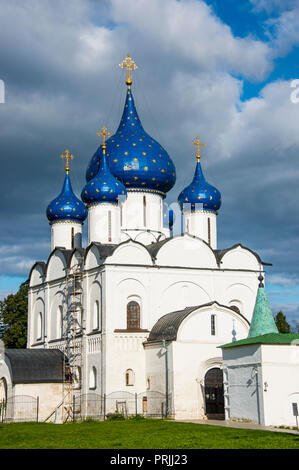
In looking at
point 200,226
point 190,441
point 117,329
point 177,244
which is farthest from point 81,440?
point 200,226

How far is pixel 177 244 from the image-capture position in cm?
2709

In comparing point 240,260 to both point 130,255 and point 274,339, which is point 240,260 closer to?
point 130,255

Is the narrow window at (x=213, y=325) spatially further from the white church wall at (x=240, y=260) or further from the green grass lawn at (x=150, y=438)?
the green grass lawn at (x=150, y=438)

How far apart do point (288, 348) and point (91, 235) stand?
10535 millimetres

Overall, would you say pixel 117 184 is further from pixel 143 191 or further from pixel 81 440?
pixel 81 440

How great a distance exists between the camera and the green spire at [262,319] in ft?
73.2

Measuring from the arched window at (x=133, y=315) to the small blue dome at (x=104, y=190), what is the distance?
420 centimetres

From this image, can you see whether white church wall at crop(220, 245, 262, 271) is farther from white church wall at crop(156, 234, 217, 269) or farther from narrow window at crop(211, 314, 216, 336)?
narrow window at crop(211, 314, 216, 336)

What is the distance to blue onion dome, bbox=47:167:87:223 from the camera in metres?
30.8

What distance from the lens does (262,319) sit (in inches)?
883

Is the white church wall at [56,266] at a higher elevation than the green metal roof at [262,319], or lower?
higher

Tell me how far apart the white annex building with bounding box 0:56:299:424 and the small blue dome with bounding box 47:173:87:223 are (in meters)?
0.05

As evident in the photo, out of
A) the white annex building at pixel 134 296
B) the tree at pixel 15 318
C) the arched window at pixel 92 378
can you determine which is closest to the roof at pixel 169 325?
the white annex building at pixel 134 296

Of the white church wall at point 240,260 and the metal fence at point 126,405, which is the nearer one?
the metal fence at point 126,405
